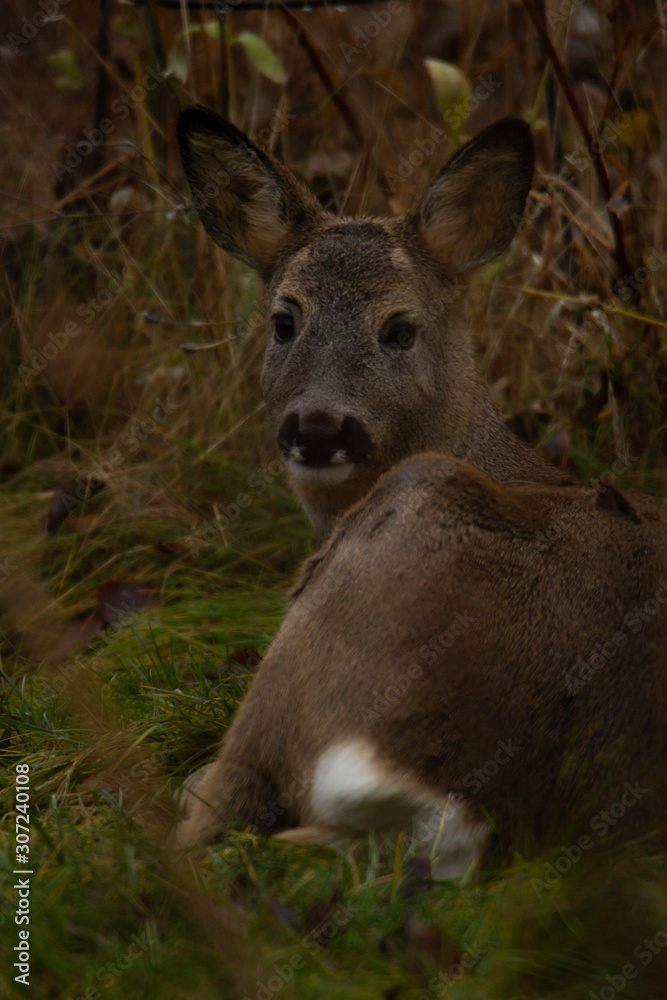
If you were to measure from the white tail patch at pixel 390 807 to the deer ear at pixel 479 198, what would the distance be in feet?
8.21

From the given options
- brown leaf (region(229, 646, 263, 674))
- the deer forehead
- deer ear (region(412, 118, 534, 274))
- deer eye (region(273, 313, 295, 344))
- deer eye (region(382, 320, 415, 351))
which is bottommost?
brown leaf (region(229, 646, 263, 674))

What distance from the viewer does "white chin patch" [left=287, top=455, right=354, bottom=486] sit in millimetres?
3949

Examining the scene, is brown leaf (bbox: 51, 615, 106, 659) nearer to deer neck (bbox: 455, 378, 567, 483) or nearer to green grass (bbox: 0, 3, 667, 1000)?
green grass (bbox: 0, 3, 667, 1000)

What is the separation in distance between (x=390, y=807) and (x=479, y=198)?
2780mm

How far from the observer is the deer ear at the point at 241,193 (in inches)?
184

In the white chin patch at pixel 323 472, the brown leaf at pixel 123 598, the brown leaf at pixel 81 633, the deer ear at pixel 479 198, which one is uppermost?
the deer ear at pixel 479 198

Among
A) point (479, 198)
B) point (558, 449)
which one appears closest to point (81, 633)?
point (558, 449)

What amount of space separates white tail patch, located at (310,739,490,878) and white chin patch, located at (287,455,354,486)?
127cm

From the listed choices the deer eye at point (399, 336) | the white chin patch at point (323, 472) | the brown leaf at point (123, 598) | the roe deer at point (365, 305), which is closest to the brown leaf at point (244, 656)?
the roe deer at point (365, 305)

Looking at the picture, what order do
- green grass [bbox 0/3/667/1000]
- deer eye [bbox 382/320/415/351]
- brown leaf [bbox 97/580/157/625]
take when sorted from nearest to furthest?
green grass [bbox 0/3/667/1000] < deer eye [bbox 382/320/415/351] < brown leaf [bbox 97/580/157/625]

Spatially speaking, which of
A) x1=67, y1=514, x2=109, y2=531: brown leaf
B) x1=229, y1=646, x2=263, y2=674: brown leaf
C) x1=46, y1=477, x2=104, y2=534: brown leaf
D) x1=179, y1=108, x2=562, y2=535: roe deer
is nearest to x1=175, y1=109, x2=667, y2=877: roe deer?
x1=179, y1=108, x2=562, y2=535: roe deer

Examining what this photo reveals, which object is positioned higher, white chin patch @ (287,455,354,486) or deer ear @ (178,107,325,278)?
deer ear @ (178,107,325,278)

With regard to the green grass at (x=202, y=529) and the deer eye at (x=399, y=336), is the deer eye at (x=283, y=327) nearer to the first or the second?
the deer eye at (x=399, y=336)

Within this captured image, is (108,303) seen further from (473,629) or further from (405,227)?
(473,629)
